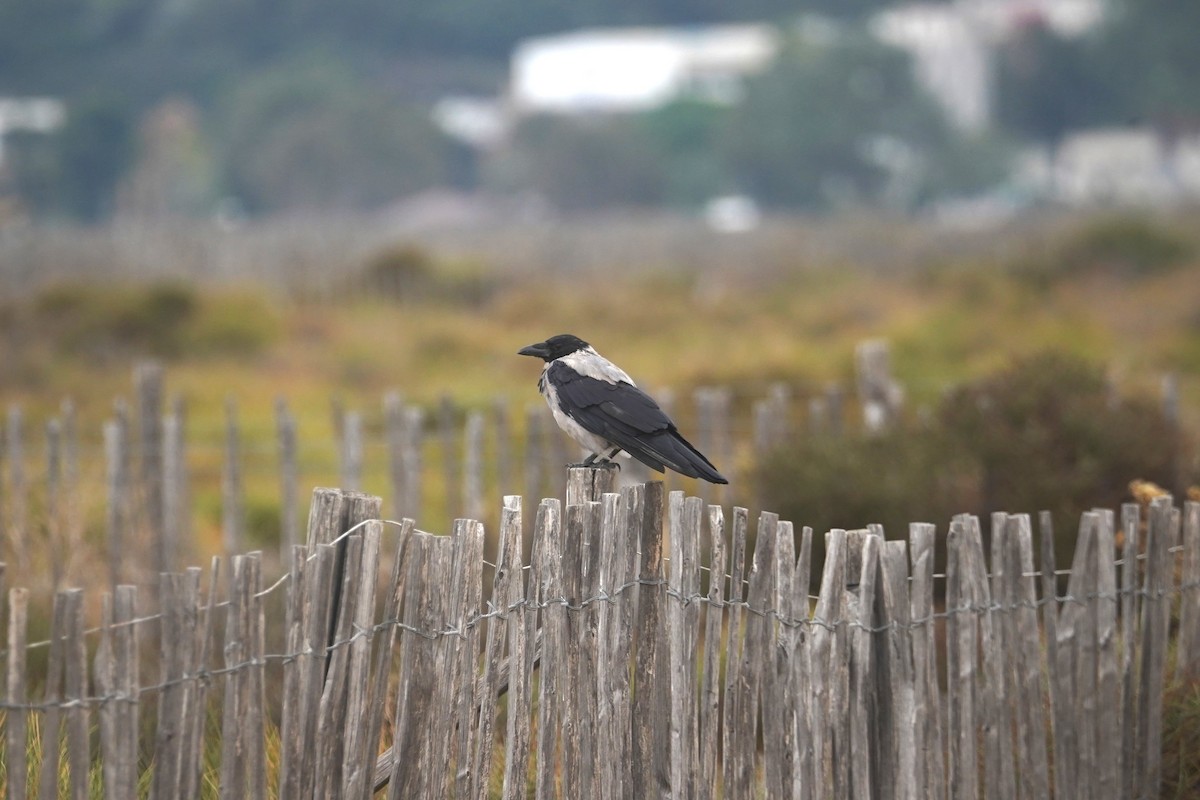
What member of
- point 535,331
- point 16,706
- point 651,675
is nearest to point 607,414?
point 651,675

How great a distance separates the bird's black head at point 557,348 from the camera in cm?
540

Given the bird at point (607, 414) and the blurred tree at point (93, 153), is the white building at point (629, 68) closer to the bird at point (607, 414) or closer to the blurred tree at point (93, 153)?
the blurred tree at point (93, 153)

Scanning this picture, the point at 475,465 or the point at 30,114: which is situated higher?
the point at 30,114

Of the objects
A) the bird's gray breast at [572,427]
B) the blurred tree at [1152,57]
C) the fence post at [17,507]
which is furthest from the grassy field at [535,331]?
the blurred tree at [1152,57]

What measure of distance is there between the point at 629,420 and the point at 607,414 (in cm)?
14

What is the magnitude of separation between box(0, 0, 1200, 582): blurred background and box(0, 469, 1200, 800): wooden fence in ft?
9.46

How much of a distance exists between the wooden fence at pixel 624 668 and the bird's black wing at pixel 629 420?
29cm

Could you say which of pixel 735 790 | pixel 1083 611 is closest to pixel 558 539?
pixel 735 790

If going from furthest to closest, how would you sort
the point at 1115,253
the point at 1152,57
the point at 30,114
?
the point at 30,114, the point at 1152,57, the point at 1115,253

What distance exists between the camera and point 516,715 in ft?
12.1

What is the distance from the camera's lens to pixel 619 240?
36250 mm

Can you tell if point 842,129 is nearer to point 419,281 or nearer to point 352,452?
point 419,281

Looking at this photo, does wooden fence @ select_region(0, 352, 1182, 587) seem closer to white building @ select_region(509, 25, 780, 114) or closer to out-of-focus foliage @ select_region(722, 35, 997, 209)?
out-of-focus foliage @ select_region(722, 35, 997, 209)

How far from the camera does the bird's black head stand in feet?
17.7
